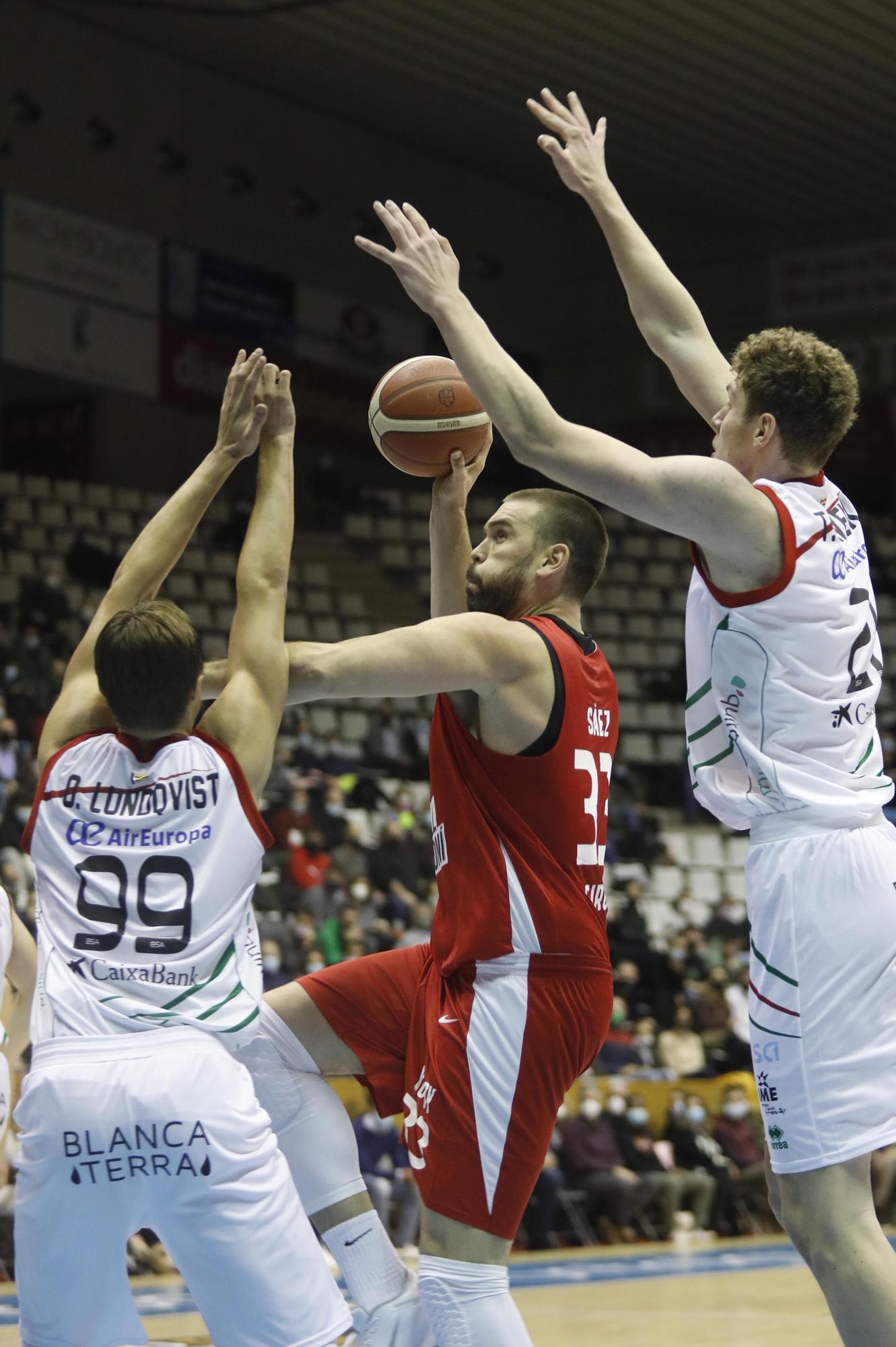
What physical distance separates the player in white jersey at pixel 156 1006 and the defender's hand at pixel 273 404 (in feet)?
1.62

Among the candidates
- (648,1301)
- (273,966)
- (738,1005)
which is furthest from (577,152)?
(738,1005)

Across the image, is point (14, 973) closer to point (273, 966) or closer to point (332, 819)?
point (273, 966)

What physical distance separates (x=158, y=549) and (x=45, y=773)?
23.4 inches

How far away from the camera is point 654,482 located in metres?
3.46

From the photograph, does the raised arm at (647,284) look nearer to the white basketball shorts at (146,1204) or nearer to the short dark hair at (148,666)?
the short dark hair at (148,666)

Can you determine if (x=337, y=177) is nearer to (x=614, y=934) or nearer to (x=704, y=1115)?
(x=614, y=934)

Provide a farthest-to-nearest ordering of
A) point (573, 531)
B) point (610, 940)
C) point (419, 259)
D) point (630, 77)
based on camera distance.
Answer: point (630, 77) → point (610, 940) → point (573, 531) → point (419, 259)

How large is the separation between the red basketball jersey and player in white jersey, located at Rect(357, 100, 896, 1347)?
0.31m

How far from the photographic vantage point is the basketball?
15.8ft

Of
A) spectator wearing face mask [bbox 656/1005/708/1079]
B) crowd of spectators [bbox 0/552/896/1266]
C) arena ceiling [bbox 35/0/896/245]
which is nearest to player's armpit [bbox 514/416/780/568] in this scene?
crowd of spectators [bbox 0/552/896/1266]

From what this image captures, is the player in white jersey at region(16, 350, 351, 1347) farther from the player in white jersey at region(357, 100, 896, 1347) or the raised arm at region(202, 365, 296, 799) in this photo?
the player in white jersey at region(357, 100, 896, 1347)

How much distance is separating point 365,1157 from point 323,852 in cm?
401

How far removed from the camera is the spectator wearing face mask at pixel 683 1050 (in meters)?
14.4

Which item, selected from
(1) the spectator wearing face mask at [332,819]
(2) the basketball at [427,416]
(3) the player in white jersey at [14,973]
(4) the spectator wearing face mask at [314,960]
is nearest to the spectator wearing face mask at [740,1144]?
(4) the spectator wearing face mask at [314,960]
